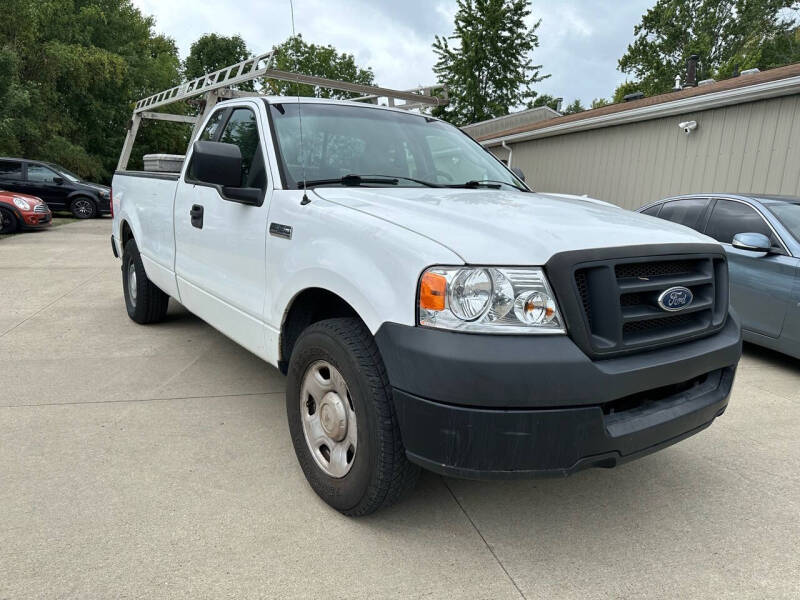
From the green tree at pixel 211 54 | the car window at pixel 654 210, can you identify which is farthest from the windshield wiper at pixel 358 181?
the green tree at pixel 211 54

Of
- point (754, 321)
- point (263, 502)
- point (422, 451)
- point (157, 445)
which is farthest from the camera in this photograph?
point (754, 321)

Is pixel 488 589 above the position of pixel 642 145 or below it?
below

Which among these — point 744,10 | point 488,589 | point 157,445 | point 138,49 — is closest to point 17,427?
point 157,445

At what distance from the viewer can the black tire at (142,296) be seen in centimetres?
525

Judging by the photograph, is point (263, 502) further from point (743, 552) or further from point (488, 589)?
point (743, 552)

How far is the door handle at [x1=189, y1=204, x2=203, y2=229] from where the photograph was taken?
11.9 ft

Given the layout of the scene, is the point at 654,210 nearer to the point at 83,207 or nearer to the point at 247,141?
the point at 247,141

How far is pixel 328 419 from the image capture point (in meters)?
2.47

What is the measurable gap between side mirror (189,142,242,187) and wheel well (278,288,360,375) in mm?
729

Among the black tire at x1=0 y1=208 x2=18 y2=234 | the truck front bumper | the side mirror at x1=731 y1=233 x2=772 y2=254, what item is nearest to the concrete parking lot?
the truck front bumper

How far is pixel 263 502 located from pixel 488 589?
107cm

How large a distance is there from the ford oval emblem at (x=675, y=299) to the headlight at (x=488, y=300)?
0.51 meters

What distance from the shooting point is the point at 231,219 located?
3.25 m

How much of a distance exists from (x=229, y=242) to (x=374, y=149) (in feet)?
3.22
